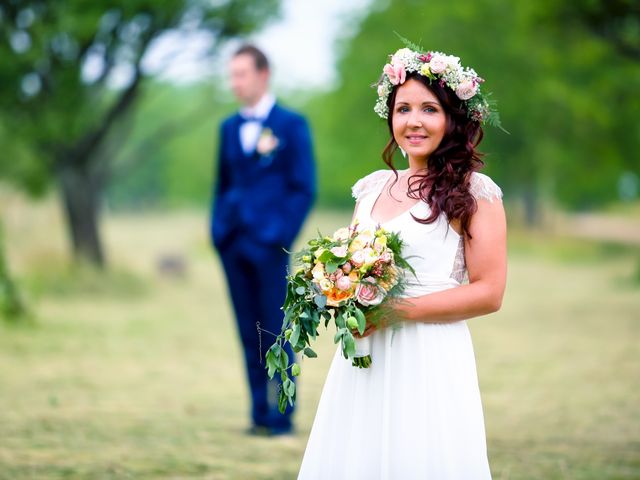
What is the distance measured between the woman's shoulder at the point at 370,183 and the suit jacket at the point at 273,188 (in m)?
2.48

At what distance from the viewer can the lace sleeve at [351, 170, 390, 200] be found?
3.86m

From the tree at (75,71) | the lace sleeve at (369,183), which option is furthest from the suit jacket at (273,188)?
the tree at (75,71)

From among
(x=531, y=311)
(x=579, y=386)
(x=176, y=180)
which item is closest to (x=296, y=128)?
(x=579, y=386)

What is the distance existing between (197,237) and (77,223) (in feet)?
72.8

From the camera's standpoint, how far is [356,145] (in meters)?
37.4

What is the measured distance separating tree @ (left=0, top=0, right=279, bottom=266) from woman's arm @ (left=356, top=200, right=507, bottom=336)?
12.8 metres

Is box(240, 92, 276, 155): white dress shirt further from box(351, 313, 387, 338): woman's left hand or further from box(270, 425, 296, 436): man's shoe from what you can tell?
box(351, 313, 387, 338): woman's left hand

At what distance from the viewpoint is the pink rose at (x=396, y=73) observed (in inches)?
141

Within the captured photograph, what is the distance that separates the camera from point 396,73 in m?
3.60

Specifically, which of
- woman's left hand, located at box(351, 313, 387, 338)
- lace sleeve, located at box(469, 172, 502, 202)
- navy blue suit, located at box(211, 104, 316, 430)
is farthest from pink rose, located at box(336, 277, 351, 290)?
navy blue suit, located at box(211, 104, 316, 430)

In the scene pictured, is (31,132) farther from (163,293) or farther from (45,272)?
(163,293)

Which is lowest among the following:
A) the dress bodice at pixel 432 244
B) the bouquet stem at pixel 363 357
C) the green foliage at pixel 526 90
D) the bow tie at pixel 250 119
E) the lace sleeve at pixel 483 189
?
the bouquet stem at pixel 363 357

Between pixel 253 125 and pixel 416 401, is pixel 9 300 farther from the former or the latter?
pixel 416 401

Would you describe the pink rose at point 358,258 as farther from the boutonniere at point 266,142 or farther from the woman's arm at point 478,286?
the boutonniere at point 266,142
